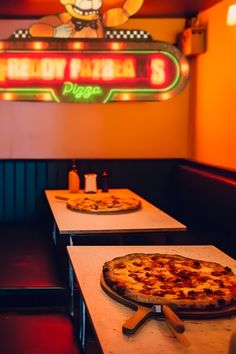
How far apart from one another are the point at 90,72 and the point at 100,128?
58.2 inches

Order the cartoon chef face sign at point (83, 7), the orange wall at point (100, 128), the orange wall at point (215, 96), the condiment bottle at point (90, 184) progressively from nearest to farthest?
the cartoon chef face sign at point (83, 7) < the condiment bottle at point (90, 184) < the orange wall at point (215, 96) < the orange wall at point (100, 128)

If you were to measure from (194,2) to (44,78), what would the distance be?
169cm

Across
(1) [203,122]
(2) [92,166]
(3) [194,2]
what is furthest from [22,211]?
(3) [194,2]

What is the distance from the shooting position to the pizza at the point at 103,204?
373 cm

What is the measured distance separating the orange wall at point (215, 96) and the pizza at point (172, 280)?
8.87 ft

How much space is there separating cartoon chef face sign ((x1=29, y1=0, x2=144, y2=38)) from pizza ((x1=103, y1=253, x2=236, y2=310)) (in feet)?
6.63

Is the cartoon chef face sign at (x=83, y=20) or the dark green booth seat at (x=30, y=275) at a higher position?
the cartoon chef face sign at (x=83, y=20)

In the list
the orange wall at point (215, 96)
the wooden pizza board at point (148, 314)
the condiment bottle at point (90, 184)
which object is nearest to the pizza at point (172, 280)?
the wooden pizza board at point (148, 314)

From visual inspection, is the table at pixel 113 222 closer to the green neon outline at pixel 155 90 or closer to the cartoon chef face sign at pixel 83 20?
the green neon outline at pixel 155 90

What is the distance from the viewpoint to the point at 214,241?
173 inches

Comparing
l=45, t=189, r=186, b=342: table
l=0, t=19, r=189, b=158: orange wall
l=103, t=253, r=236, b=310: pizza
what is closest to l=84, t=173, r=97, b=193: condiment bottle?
l=45, t=189, r=186, b=342: table

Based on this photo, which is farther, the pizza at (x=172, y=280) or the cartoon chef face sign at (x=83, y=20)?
the cartoon chef face sign at (x=83, y=20)

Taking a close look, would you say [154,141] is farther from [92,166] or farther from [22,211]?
[22,211]

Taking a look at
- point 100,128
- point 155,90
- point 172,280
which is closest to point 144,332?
point 172,280
